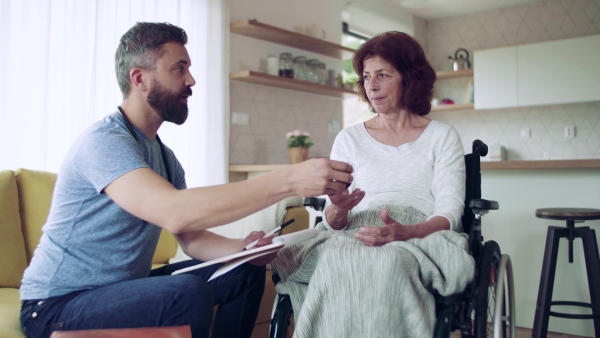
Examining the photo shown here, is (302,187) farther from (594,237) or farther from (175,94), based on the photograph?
(594,237)

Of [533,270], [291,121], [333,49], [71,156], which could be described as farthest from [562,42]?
[71,156]

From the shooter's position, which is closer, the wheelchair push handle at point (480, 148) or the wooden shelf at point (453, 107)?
the wheelchair push handle at point (480, 148)

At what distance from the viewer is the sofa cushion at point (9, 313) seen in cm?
166

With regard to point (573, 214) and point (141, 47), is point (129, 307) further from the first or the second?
point (573, 214)

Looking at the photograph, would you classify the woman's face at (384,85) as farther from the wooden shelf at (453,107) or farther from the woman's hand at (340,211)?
the wooden shelf at (453,107)

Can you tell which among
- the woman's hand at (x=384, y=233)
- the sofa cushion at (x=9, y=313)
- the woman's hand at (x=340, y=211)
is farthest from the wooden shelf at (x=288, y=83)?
the woman's hand at (x=384, y=233)

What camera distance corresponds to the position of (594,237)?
→ 8.99 feet

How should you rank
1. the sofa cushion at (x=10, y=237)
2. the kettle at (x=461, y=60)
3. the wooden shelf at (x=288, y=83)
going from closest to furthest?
the sofa cushion at (x=10, y=237), the wooden shelf at (x=288, y=83), the kettle at (x=461, y=60)

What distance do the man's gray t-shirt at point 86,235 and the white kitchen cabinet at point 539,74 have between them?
484 centimetres

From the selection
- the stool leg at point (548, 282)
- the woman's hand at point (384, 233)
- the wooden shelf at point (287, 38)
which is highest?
the wooden shelf at point (287, 38)

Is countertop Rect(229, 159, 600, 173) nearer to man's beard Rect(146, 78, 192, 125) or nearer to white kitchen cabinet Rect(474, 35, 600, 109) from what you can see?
man's beard Rect(146, 78, 192, 125)

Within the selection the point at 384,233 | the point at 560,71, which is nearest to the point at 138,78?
the point at 384,233

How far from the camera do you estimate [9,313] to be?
1853 millimetres

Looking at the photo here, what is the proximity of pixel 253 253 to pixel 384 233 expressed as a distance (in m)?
0.44
